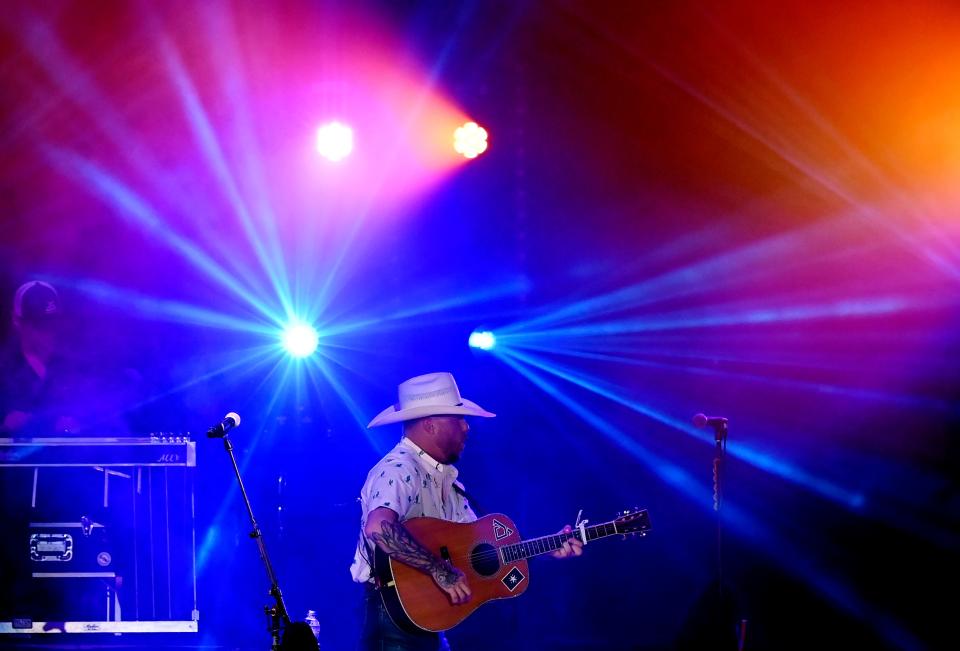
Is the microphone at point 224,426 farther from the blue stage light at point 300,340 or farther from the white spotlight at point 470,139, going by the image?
the white spotlight at point 470,139

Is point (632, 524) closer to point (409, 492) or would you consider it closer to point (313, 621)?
point (409, 492)

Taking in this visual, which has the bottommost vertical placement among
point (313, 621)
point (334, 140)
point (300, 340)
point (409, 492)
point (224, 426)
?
point (409, 492)

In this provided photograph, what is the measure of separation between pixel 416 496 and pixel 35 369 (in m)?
3.81

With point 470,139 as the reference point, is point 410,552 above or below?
below

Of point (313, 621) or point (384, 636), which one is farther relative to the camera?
point (313, 621)

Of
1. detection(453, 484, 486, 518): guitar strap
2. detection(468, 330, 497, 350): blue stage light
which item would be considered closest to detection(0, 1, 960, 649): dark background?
detection(468, 330, 497, 350): blue stage light

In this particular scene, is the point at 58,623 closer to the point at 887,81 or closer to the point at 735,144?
the point at 735,144

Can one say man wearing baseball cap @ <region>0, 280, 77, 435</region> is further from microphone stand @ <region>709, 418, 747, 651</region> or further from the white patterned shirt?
microphone stand @ <region>709, 418, 747, 651</region>

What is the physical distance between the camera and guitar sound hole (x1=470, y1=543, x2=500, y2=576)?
4.86m

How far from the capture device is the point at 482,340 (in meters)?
7.47

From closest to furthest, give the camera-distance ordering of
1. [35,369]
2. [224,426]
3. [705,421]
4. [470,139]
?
[224,426], [705,421], [35,369], [470,139]

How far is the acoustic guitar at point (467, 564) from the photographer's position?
4527 millimetres

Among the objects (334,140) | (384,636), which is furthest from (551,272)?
(384,636)

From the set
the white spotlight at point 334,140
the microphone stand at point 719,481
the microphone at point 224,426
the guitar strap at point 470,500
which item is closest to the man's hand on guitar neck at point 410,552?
the guitar strap at point 470,500
